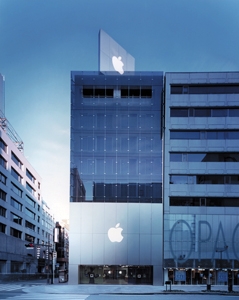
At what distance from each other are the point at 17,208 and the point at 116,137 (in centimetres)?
4445

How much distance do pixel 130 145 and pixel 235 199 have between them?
49.4 feet

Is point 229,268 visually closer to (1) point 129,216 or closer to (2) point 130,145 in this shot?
(1) point 129,216

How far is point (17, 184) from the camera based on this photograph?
9131 centimetres

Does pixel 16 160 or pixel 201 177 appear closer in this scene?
pixel 201 177

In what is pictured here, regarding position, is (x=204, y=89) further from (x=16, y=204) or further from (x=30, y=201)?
(x=30, y=201)

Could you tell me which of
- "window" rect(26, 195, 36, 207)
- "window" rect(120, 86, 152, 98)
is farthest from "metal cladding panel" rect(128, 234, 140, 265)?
"window" rect(26, 195, 36, 207)

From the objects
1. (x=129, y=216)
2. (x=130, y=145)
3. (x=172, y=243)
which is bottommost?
(x=172, y=243)

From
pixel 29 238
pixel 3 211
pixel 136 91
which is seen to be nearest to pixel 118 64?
pixel 136 91

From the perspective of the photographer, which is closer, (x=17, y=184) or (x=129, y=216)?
(x=129, y=216)

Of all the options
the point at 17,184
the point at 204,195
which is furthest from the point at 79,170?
the point at 17,184

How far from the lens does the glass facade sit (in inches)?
2144

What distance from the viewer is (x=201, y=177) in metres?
55.0

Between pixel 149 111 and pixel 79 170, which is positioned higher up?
pixel 149 111

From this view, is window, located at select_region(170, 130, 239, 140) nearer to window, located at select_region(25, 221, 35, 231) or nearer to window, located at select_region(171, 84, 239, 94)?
window, located at select_region(171, 84, 239, 94)
